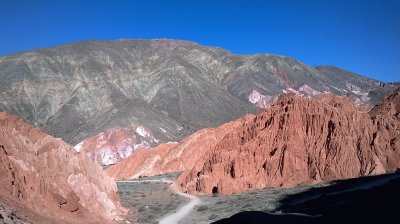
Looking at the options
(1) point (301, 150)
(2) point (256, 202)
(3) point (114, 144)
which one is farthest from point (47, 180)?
(3) point (114, 144)

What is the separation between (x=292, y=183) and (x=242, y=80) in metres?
124

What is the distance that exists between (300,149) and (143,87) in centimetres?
11103

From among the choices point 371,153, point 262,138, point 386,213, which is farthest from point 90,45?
point 386,213

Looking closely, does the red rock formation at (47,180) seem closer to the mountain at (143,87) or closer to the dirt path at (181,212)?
the dirt path at (181,212)

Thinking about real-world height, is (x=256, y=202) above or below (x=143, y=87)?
below

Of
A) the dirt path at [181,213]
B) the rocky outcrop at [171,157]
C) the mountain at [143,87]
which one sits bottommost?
the dirt path at [181,213]

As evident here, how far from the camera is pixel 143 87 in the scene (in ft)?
523

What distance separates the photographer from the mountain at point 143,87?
13125cm

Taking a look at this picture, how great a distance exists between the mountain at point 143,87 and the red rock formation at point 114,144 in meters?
0.47

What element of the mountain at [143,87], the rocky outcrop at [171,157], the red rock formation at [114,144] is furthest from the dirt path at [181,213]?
the mountain at [143,87]

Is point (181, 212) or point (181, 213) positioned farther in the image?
point (181, 212)

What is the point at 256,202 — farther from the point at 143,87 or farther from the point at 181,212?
the point at 143,87

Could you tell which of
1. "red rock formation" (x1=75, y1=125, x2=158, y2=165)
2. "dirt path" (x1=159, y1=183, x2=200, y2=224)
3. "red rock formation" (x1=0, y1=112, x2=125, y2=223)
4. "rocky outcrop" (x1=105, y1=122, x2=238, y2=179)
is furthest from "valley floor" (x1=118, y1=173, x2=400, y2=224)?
"red rock formation" (x1=75, y1=125, x2=158, y2=165)

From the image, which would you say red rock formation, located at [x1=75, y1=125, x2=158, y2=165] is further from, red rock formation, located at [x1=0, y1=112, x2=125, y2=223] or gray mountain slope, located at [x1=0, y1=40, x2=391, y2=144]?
red rock formation, located at [x1=0, y1=112, x2=125, y2=223]
